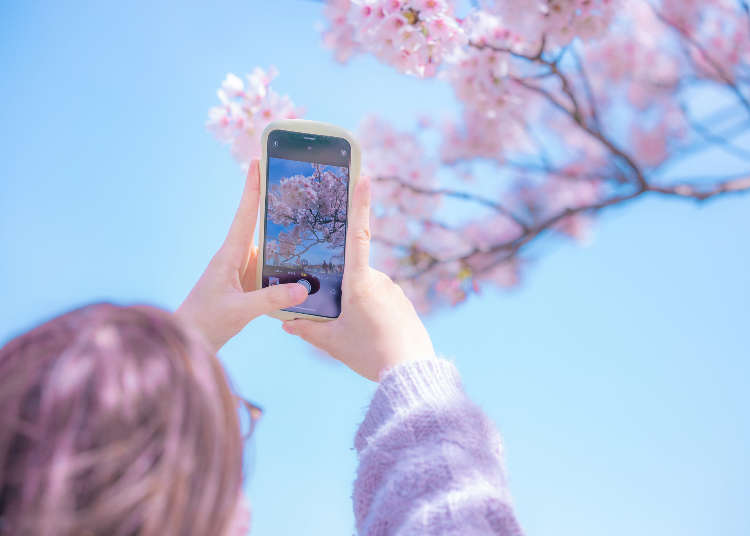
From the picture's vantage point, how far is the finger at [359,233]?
→ 1.16 meters

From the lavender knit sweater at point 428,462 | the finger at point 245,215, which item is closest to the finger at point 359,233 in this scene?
the finger at point 245,215

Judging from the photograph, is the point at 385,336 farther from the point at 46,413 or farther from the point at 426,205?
the point at 426,205

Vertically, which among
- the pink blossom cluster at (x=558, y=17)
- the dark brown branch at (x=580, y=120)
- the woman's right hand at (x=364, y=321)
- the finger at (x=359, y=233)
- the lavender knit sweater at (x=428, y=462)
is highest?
the pink blossom cluster at (x=558, y=17)

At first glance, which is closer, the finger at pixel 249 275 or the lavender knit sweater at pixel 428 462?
the lavender knit sweater at pixel 428 462

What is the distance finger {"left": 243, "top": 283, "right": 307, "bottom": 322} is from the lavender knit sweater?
1.43ft

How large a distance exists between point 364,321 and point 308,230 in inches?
11.8

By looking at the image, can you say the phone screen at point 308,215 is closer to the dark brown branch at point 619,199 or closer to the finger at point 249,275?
the finger at point 249,275

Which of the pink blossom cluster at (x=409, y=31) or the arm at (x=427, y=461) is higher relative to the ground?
the pink blossom cluster at (x=409, y=31)

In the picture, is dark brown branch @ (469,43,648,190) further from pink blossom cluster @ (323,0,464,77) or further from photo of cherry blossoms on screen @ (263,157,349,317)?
photo of cherry blossoms on screen @ (263,157,349,317)

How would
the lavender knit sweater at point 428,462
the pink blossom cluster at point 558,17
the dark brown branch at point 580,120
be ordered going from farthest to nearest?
the dark brown branch at point 580,120, the pink blossom cluster at point 558,17, the lavender knit sweater at point 428,462

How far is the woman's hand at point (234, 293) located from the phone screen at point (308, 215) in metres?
0.05

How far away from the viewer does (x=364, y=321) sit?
1104 millimetres

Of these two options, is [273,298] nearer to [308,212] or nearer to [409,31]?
[308,212]

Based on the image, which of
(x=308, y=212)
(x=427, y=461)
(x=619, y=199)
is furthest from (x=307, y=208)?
(x=619, y=199)
